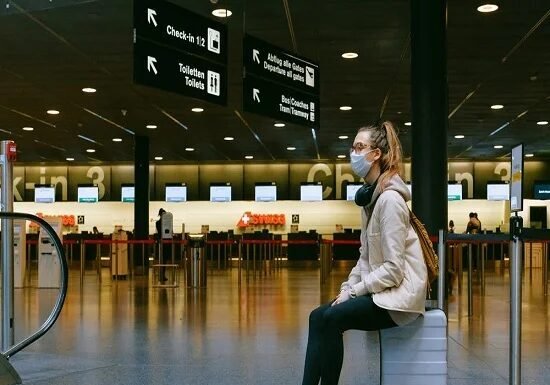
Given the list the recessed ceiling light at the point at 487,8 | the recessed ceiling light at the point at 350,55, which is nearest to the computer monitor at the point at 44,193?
the recessed ceiling light at the point at 350,55

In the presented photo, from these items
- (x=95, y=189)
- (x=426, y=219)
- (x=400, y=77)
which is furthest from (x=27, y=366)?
(x=95, y=189)

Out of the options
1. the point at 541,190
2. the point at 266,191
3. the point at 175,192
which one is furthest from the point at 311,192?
the point at 541,190

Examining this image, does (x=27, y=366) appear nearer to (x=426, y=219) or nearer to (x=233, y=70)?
(x=426, y=219)

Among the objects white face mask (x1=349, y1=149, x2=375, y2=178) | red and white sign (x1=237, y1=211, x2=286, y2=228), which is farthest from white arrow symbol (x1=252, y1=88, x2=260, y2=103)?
red and white sign (x1=237, y1=211, x2=286, y2=228)

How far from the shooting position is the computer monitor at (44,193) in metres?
30.1

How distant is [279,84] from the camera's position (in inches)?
345

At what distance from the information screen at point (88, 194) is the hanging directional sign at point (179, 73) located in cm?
2307

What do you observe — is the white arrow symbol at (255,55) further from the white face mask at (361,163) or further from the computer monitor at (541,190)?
the computer monitor at (541,190)

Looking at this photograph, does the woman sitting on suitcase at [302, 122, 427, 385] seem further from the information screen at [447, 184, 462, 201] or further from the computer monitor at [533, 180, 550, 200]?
the computer monitor at [533, 180, 550, 200]

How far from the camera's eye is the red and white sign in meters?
29.2

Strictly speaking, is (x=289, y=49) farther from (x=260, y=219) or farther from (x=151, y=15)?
(x=260, y=219)

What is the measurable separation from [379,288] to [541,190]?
26.5 metres

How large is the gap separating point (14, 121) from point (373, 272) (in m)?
16.4

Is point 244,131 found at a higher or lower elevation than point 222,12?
lower
